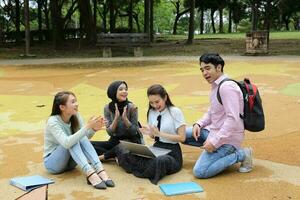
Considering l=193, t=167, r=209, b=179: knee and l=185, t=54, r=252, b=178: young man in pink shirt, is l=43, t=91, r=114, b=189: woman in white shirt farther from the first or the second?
l=185, t=54, r=252, b=178: young man in pink shirt

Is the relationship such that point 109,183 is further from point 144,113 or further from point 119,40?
point 119,40

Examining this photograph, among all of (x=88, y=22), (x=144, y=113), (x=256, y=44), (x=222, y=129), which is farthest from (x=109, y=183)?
(x=88, y=22)

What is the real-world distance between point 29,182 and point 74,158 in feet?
1.60

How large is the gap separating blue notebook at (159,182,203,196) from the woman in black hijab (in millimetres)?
939

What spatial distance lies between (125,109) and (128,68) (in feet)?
30.7

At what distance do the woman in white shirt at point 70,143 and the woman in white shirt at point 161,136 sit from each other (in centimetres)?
37

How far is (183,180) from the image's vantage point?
4.86 metres

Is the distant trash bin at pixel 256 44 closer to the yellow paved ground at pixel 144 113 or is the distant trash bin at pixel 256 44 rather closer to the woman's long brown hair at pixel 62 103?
the yellow paved ground at pixel 144 113

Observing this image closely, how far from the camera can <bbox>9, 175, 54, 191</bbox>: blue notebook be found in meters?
4.71

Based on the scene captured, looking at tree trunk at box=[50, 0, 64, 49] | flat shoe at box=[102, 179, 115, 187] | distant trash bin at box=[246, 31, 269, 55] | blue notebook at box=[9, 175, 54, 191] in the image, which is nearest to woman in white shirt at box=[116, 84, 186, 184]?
flat shoe at box=[102, 179, 115, 187]

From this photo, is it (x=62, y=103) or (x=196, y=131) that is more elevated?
(x=62, y=103)

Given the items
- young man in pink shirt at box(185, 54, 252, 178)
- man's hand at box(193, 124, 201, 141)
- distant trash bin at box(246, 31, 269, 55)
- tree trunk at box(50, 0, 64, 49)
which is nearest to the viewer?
young man in pink shirt at box(185, 54, 252, 178)

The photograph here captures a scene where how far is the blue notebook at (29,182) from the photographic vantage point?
185 inches

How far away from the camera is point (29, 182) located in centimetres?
480
